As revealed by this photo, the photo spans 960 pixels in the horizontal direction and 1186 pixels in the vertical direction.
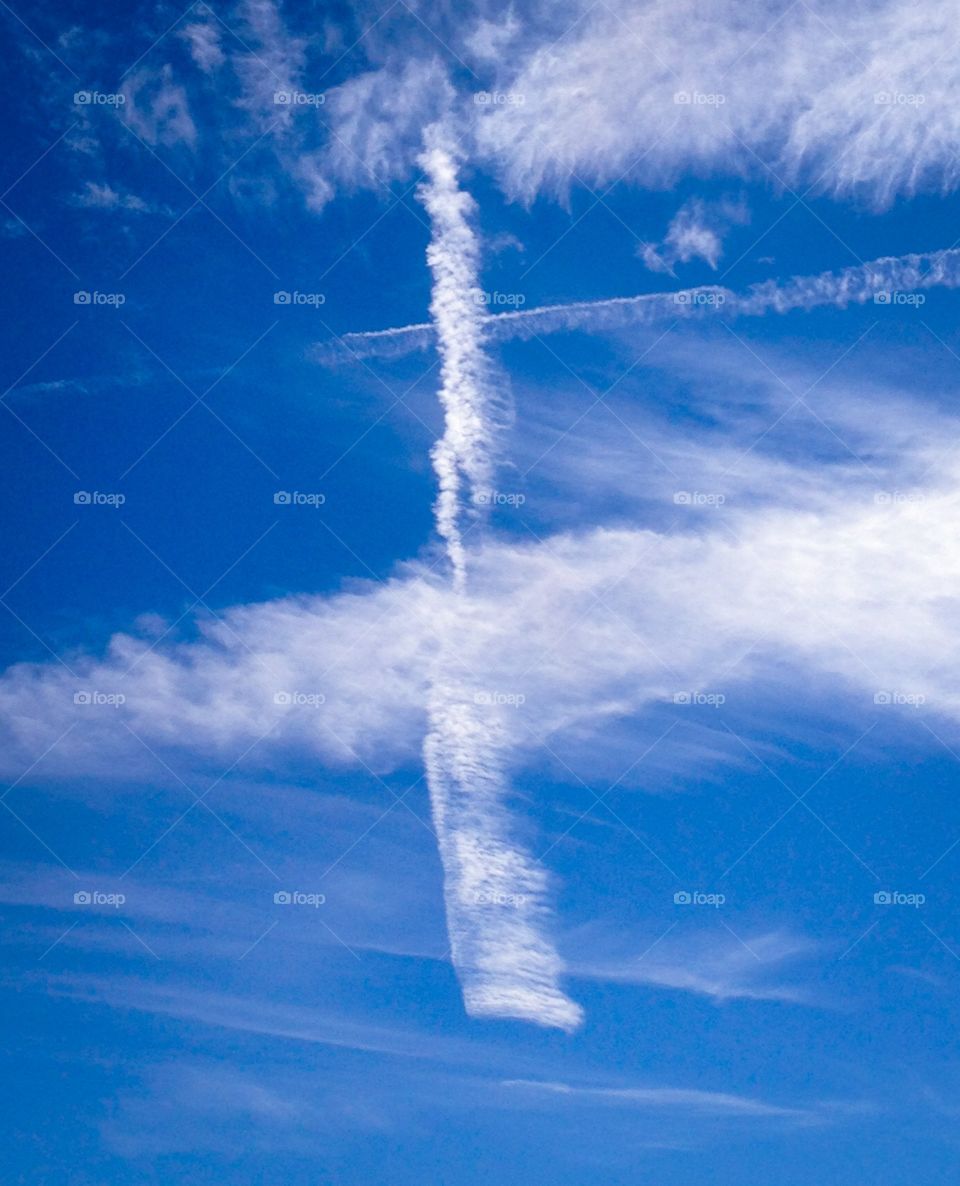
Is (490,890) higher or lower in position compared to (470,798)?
lower

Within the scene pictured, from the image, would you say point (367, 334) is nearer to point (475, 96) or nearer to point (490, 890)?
point (475, 96)

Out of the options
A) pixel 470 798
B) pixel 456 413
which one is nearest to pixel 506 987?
pixel 470 798

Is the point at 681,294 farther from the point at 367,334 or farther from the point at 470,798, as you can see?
the point at 470,798

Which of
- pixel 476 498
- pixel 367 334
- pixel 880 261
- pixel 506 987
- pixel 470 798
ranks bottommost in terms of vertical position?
pixel 506 987

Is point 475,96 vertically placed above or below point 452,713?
above

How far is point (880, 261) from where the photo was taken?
14.3 meters

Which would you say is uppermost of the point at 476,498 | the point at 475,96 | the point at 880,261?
the point at 475,96

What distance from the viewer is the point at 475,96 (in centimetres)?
1442

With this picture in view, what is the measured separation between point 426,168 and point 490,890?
27.5 ft

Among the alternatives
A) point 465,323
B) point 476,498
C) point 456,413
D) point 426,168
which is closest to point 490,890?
point 476,498

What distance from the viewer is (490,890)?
1420 cm

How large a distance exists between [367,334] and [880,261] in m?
6.00

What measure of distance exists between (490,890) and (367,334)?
6.59 metres

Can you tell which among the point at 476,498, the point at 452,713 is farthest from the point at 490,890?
the point at 476,498
